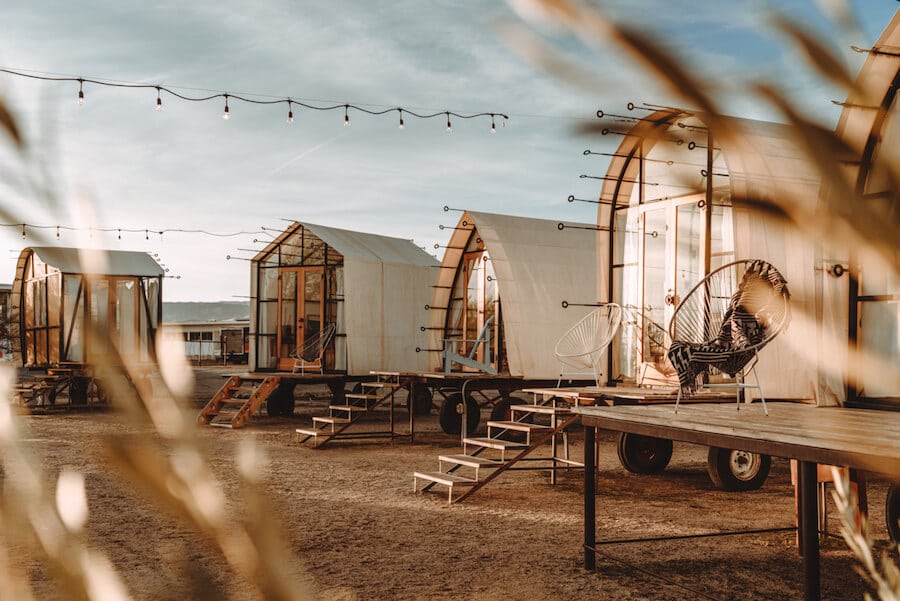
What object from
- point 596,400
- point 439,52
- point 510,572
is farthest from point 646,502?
point 439,52

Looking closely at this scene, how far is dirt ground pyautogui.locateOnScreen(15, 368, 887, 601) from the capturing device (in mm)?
4617

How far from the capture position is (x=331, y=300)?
15648 millimetres

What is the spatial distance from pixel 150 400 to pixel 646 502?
7008mm

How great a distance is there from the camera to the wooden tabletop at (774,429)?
11.0ft

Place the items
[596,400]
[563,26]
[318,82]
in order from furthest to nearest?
[596,400] < [318,82] < [563,26]

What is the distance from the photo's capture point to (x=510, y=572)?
4.87 m

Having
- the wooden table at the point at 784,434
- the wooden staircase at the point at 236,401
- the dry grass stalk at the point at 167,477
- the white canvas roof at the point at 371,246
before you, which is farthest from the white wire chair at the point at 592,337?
the dry grass stalk at the point at 167,477

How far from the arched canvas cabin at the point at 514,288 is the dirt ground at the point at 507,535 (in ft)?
12.1

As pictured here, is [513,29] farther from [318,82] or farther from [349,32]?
[318,82]

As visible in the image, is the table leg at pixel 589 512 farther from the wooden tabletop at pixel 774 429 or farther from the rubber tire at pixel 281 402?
the rubber tire at pixel 281 402

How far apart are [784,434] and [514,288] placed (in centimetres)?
893

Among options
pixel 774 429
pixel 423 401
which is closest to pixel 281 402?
pixel 423 401

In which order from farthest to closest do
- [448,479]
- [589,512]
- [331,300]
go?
[331,300]
[448,479]
[589,512]

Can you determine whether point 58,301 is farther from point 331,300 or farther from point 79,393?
point 331,300
